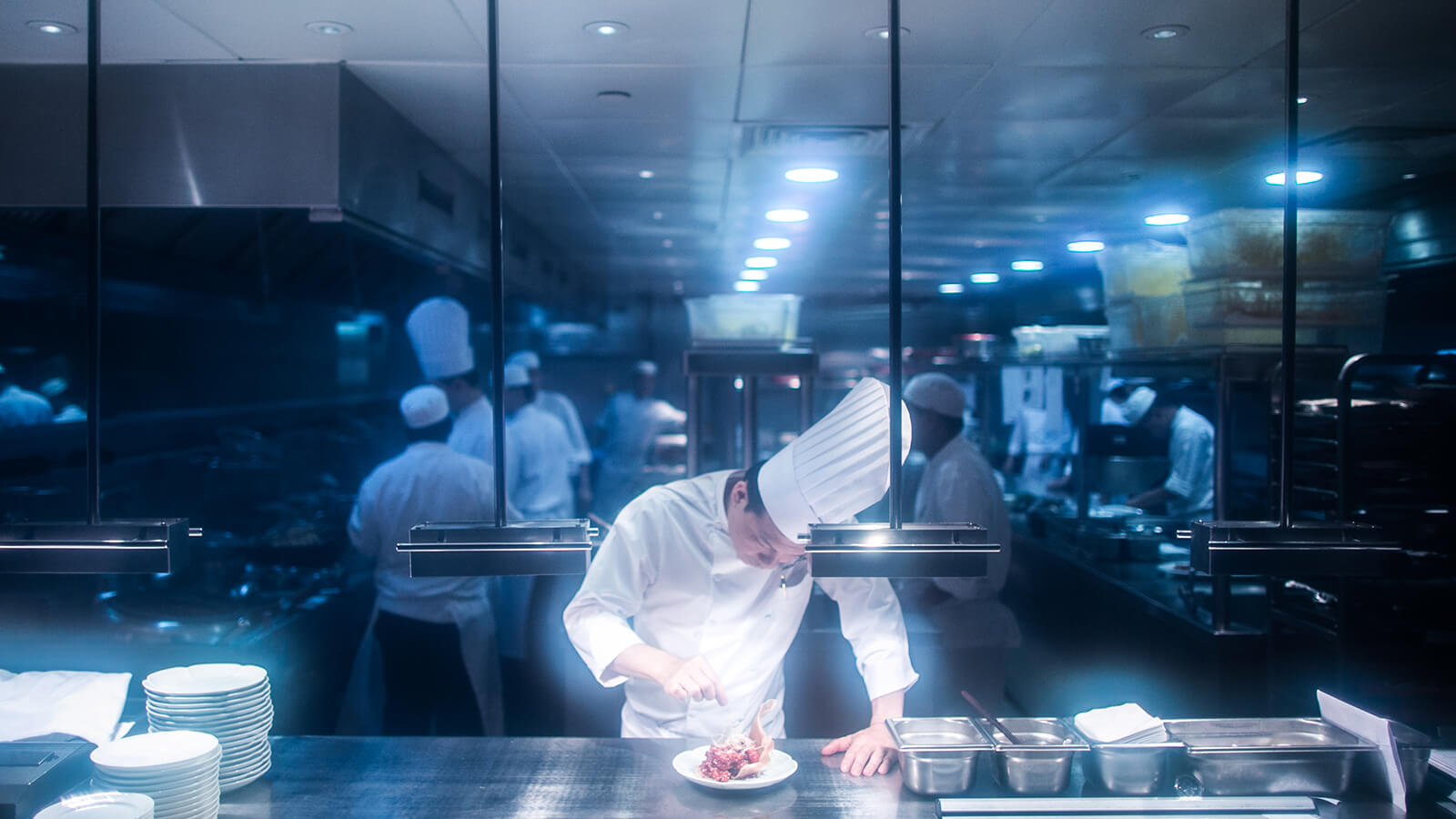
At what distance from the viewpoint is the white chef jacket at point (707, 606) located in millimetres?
2525

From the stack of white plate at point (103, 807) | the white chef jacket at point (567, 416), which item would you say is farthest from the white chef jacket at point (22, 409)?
the white chef jacket at point (567, 416)

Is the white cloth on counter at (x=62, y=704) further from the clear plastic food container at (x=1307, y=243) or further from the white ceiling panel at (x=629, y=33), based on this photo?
the clear plastic food container at (x=1307, y=243)

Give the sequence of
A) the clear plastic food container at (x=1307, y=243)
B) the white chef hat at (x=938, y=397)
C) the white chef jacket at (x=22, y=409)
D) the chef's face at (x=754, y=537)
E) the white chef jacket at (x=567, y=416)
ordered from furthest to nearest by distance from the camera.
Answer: the white chef jacket at (x=567, y=416) → the white chef hat at (x=938, y=397) → the white chef jacket at (x=22, y=409) → the clear plastic food container at (x=1307, y=243) → the chef's face at (x=754, y=537)

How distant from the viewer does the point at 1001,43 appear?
2574 mm

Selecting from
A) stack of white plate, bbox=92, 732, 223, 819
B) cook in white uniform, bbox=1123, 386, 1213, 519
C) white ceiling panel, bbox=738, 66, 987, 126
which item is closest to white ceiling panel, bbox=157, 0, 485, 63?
white ceiling panel, bbox=738, 66, 987, 126

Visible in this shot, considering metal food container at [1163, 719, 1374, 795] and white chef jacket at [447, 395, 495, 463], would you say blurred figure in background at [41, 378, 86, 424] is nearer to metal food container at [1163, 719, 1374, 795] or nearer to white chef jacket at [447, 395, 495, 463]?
white chef jacket at [447, 395, 495, 463]

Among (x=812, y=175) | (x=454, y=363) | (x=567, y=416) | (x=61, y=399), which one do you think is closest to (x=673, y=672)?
(x=812, y=175)

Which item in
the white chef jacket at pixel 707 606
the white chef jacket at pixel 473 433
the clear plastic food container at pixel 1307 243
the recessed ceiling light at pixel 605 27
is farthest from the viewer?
the white chef jacket at pixel 473 433

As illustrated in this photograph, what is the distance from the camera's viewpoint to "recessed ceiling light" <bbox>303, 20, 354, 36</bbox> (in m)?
2.41

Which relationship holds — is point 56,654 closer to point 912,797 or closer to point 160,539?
point 160,539

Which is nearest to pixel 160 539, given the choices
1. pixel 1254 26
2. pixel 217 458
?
pixel 1254 26

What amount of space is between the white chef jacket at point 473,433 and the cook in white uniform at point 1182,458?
368 centimetres

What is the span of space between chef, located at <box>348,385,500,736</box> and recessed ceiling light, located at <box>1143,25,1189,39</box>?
2.81 m

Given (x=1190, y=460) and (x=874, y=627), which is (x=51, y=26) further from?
(x=1190, y=460)
